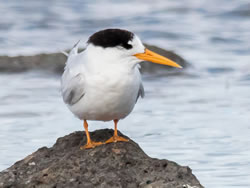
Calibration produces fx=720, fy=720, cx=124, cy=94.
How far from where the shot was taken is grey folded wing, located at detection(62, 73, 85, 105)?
19.2 ft

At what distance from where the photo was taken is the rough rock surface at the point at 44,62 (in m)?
11.9

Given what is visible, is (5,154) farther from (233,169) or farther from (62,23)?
(62,23)

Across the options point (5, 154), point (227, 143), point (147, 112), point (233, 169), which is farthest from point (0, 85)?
point (233, 169)

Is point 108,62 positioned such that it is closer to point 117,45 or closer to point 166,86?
point 117,45

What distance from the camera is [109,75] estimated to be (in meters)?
5.67

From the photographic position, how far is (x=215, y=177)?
21.7 feet

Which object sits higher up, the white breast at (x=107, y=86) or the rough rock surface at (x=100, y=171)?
the white breast at (x=107, y=86)

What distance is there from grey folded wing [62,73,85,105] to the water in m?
1.37

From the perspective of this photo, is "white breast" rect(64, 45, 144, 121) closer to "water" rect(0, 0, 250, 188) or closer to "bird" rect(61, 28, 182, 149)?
"bird" rect(61, 28, 182, 149)

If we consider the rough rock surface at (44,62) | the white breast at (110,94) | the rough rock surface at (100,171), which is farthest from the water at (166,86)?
the white breast at (110,94)

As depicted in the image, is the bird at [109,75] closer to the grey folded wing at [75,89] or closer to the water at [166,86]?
the grey folded wing at [75,89]

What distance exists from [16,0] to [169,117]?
10.1 meters

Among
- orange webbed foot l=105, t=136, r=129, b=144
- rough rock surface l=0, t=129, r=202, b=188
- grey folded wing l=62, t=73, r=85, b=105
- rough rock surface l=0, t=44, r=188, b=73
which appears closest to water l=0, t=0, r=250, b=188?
rough rock surface l=0, t=44, r=188, b=73

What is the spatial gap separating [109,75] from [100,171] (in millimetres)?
769
